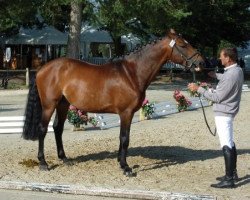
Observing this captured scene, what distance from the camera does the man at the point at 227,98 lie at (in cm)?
716

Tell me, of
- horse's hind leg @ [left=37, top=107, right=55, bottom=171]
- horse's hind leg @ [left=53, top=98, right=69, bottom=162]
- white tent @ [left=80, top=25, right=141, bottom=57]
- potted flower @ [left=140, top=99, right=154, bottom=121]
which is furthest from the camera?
white tent @ [left=80, top=25, right=141, bottom=57]

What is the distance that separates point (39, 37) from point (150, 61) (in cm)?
3105

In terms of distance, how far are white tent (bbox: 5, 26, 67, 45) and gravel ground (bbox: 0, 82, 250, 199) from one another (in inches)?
978

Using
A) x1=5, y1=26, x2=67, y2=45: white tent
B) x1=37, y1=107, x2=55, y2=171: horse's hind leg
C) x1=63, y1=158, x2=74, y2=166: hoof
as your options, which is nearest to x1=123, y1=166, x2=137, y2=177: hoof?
x1=63, y1=158, x2=74, y2=166: hoof

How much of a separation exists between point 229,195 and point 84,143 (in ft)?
15.7

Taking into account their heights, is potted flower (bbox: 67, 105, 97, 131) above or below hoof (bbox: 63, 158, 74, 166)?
below

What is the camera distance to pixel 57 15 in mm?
35219

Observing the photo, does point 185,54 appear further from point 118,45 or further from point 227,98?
point 118,45

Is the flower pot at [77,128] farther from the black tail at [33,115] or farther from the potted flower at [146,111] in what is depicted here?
the black tail at [33,115]

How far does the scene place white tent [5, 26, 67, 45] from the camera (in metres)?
38.2

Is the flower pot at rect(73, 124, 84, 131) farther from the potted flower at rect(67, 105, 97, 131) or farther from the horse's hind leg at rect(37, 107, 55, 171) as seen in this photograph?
the horse's hind leg at rect(37, 107, 55, 171)

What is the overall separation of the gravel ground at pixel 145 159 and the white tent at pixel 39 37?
24835 millimetres

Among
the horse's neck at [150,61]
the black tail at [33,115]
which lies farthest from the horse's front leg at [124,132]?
the black tail at [33,115]

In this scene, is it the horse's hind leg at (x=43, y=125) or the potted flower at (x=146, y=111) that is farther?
the potted flower at (x=146, y=111)
